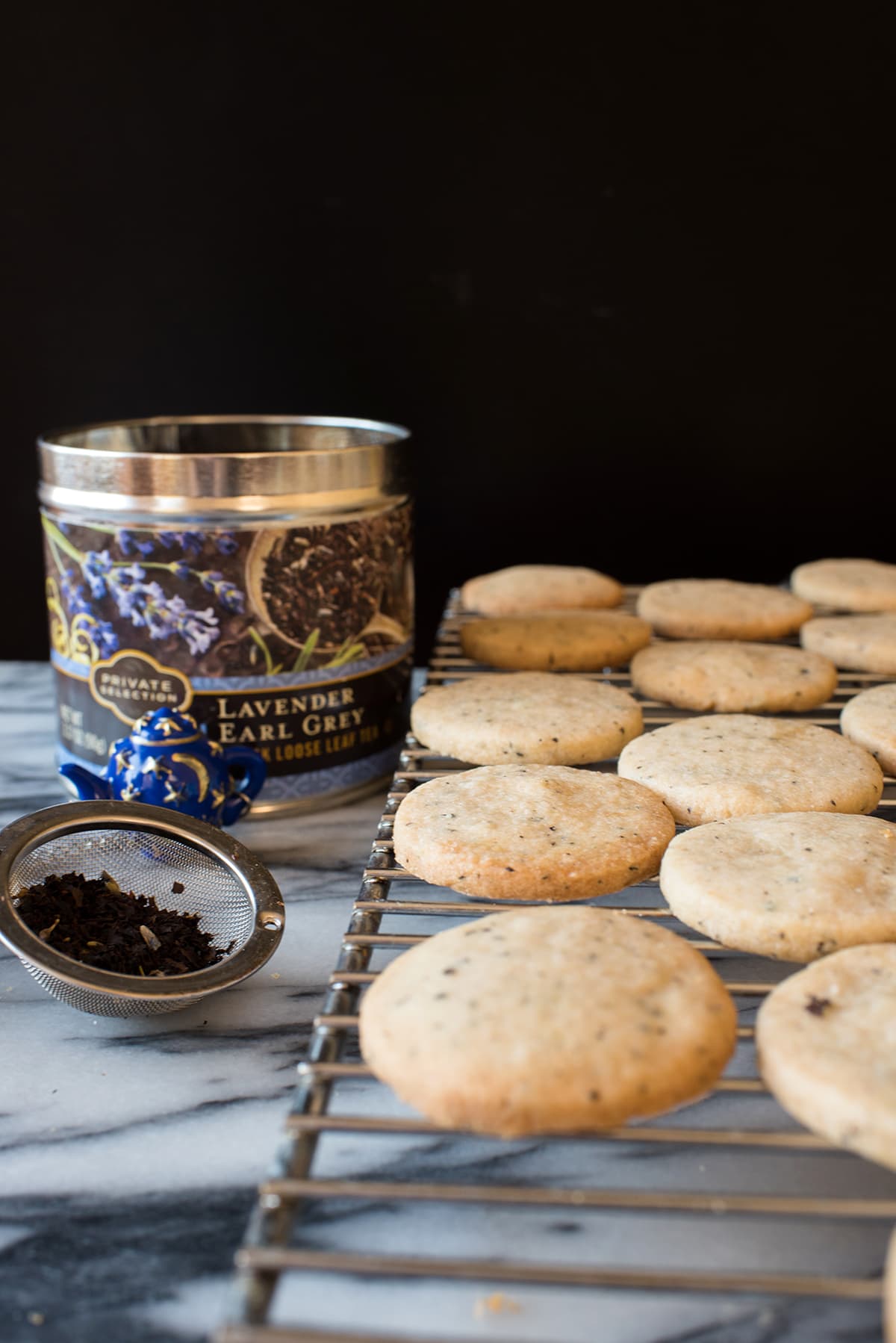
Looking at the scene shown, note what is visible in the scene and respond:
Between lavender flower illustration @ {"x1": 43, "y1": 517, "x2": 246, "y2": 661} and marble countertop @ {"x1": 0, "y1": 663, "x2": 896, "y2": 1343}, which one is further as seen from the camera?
lavender flower illustration @ {"x1": 43, "y1": 517, "x2": 246, "y2": 661}

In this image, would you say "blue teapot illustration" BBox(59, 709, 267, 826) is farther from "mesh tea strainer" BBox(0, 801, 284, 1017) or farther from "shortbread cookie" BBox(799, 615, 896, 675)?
"shortbread cookie" BBox(799, 615, 896, 675)

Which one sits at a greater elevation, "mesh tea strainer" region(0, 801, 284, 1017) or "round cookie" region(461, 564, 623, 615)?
"round cookie" region(461, 564, 623, 615)

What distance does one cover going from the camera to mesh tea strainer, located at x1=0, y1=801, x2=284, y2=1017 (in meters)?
0.72

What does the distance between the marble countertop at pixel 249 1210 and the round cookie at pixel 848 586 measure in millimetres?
891

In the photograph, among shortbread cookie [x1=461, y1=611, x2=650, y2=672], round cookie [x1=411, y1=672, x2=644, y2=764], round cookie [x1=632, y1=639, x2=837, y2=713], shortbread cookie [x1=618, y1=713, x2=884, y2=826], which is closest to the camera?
shortbread cookie [x1=618, y1=713, x2=884, y2=826]

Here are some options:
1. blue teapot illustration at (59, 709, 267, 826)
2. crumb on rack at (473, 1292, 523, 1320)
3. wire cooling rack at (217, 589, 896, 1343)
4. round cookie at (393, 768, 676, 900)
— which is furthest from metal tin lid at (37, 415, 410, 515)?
crumb on rack at (473, 1292, 523, 1320)

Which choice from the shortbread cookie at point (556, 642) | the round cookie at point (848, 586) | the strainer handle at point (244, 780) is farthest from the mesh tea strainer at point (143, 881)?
the round cookie at point (848, 586)

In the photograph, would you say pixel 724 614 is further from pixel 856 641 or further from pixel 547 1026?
pixel 547 1026

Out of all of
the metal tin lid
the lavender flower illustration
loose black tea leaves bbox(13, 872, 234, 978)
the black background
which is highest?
the black background

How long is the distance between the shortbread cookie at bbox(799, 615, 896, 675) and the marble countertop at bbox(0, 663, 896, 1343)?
27.6 inches

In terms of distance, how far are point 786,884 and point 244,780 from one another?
1.65 feet

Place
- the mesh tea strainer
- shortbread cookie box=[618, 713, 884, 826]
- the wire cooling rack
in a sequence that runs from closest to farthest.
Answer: the wire cooling rack → the mesh tea strainer → shortbread cookie box=[618, 713, 884, 826]

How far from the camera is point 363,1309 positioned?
56 cm

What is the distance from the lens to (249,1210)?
2.05 ft
